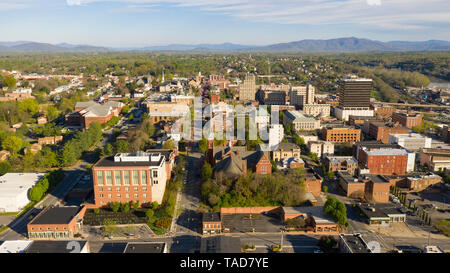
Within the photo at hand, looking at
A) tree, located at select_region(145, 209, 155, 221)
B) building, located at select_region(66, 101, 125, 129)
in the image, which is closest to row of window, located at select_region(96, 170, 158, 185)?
tree, located at select_region(145, 209, 155, 221)

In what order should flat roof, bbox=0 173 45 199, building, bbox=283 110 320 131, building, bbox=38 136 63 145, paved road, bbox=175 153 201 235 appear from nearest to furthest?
paved road, bbox=175 153 201 235, flat roof, bbox=0 173 45 199, building, bbox=38 136 63 145, building, bbox=283 110 320 131

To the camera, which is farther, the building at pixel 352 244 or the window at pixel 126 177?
the window at pixel 126 177

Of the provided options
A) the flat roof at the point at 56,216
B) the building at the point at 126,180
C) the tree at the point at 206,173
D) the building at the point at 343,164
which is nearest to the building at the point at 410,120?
the building at the point at 343,164

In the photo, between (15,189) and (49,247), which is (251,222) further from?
(15,189)

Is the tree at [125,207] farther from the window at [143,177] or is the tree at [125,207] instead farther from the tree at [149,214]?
the window at [143,177]

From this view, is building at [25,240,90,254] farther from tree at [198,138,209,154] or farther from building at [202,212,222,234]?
tree at [198,138,209,154]
